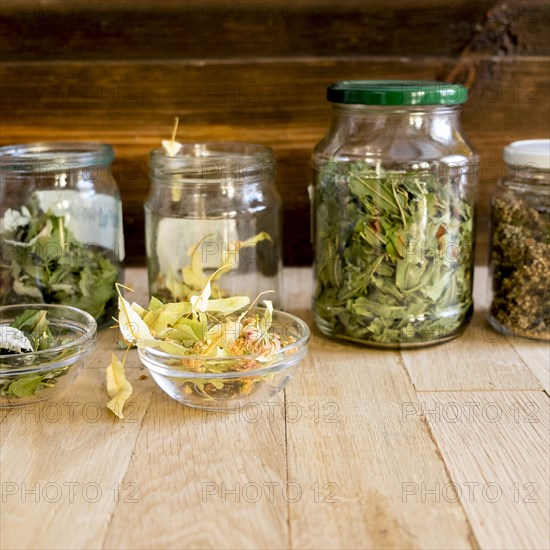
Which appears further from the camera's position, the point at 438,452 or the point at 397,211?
the point at 397,211

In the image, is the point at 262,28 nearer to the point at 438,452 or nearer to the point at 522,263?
the point at 522,263

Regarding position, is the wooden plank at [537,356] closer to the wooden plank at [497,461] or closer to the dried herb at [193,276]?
the wooden plank at [497,461]

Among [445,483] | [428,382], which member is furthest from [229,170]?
[445,483]

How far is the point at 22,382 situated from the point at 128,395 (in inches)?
4.4

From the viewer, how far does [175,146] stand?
3.72 feet

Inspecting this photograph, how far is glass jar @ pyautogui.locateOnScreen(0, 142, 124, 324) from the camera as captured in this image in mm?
1050

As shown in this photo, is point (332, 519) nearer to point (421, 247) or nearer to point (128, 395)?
point (128, 395)

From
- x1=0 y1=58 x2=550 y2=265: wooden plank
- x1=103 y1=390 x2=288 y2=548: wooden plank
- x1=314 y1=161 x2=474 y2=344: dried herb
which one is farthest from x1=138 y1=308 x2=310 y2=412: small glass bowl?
x1=0 y1=58 x2=550 y2=265: wooden plank

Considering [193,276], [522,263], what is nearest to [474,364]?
[522,263]

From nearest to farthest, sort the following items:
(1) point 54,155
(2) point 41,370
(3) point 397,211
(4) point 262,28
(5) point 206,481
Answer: (5) point 206,481 < (2) point 41,370 < (3) point 397,211 < (1) point 54,155 < (4) point 262,28

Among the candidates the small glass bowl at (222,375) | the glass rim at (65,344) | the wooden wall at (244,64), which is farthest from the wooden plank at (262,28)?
the small glass bowl at (222,375)

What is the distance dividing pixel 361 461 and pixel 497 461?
0.13 metres

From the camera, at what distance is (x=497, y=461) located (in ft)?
2.48

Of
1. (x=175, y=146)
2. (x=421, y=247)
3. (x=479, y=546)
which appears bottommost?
(x=479, y=546)
